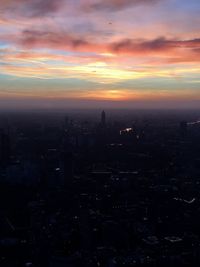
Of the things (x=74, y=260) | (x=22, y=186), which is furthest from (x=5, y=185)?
(x=74, y=260)

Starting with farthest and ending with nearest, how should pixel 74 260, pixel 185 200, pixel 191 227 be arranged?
pixel 185 200, pixel 191 227, pixel 74 260

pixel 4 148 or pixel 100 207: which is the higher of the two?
pixel 4 148

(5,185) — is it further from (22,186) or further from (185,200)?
(185,200)

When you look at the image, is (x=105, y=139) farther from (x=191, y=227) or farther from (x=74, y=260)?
(x=74, y=260)

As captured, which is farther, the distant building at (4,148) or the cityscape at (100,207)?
the distant building at (4,148)

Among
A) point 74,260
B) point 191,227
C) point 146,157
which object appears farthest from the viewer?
point 146,157

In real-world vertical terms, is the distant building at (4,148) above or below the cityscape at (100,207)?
above

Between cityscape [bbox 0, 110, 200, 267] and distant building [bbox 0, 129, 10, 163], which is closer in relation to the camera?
cityscape [bbox 0, 110, 200, 267]

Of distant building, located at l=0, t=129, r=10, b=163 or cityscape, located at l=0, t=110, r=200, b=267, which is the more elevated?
distant building, located at l=0, t=129, r=10, b=163

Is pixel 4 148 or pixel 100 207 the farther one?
pixel 4 148

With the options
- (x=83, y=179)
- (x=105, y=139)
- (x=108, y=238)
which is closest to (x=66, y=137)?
(x=105, y=139)

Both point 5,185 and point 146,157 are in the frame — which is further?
point 146,157
